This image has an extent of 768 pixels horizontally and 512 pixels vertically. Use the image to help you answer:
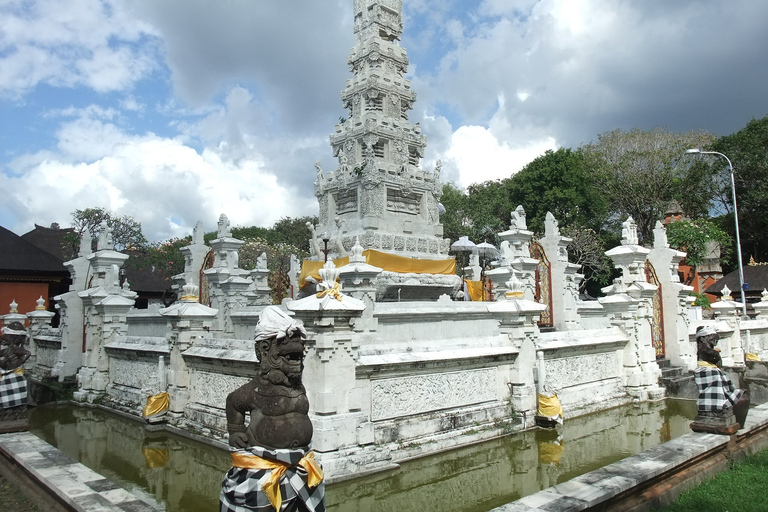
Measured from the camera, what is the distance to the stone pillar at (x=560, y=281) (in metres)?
15.3

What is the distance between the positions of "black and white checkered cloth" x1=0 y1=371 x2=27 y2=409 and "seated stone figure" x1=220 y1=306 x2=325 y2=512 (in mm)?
6323

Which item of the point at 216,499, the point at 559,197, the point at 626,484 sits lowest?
the point at 216,499


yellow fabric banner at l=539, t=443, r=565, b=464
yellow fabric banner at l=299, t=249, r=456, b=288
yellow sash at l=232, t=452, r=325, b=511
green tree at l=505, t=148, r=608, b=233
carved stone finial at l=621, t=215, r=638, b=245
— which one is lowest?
yellow fabric banner at l=539, t=443, r=565, b=464

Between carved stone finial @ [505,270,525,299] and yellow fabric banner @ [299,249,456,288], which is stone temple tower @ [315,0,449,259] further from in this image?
carved stone finial @ [505,270,525,299]

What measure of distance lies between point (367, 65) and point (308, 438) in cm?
1729

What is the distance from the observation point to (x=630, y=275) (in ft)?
44.4

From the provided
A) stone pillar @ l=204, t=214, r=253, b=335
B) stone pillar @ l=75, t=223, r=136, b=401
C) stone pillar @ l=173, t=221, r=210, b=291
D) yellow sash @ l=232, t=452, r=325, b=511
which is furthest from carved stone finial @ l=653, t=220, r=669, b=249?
stone pillar @ l=75, t=223, r=136, b=401

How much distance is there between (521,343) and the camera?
32.5 ft

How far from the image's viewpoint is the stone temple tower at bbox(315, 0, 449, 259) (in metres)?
17.5

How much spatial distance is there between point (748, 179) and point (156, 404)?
41932 mm

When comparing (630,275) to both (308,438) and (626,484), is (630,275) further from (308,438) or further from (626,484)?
(308,438)

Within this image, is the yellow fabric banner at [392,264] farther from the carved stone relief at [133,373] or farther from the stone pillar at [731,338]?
the stone pillar at [731,338]

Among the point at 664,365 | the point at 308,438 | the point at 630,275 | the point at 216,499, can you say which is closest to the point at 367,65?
the point at 630,275

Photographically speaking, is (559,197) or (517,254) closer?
(517,254)
